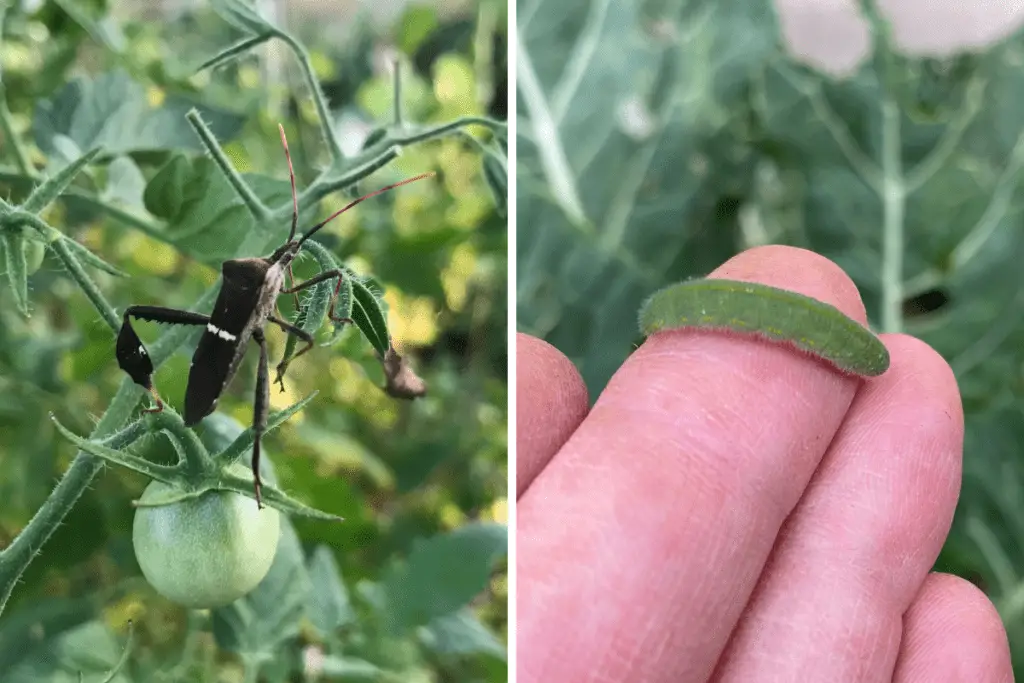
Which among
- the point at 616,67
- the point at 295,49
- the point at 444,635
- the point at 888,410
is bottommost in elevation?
the point at 444,635

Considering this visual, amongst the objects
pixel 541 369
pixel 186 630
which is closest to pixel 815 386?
pixel 541 369

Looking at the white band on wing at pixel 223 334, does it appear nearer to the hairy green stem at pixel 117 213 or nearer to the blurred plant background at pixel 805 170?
the hairy green stem at pixel 117 213

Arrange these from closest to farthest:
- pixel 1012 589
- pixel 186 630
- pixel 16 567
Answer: pixel 16 567, pixel 186 630, pixel 1012 589

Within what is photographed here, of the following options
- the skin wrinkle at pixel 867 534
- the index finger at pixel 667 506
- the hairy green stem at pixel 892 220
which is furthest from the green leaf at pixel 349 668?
the hairy green stem at pixel 892 220

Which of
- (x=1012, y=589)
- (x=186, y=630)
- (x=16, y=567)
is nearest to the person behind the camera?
(x=16, y=567)

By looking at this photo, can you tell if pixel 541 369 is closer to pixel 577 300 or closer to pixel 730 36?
pixel 577 300

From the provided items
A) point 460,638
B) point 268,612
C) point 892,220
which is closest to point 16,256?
point 268,612
